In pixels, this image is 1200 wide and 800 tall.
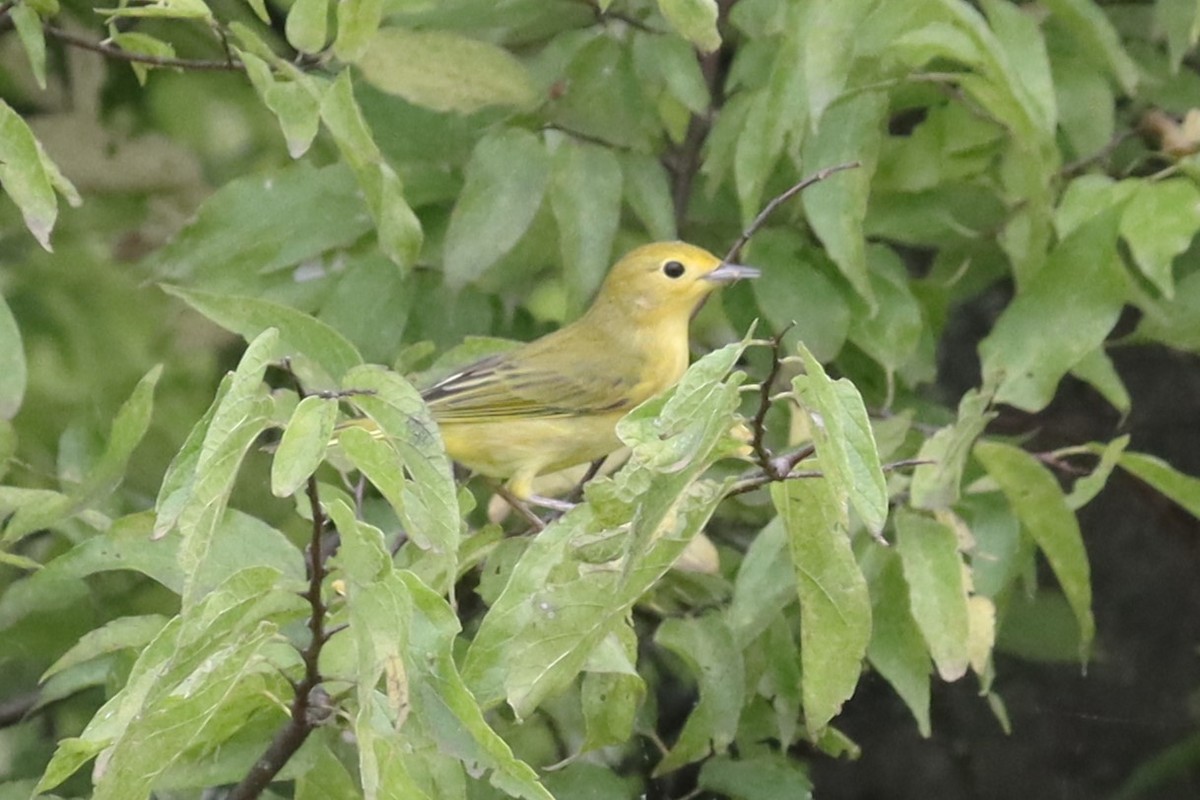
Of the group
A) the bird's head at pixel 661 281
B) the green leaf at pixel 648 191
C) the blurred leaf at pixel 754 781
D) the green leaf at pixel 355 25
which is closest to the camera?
the green leaf at pixel 355 25

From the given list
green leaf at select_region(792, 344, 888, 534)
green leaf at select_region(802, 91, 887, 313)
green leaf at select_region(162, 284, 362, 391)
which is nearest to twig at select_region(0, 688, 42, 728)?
green leaf at select_region(162, 284, 362, 391)

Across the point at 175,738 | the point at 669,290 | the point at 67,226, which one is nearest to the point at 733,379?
the point at 175,738

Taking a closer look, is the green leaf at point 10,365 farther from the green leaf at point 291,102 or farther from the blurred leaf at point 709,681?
the blurred leaf at point 709,681

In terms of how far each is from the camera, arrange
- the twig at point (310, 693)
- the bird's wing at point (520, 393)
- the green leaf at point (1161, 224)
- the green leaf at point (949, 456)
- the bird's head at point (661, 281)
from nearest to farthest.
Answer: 1. the twig at point (310, 693)
2. the green leaf at point (949, 456)
3. the green leaf at point (1161, 224)
4. the bird's head at point (661, 281)
5. the bird's wing at point (520, 393)

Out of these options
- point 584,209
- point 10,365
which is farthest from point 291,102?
point 584,209

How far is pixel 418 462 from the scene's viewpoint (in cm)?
178

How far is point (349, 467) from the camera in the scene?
8.75ft

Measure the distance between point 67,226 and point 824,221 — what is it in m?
1.88

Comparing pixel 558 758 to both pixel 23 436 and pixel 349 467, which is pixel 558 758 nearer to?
pixel 349 467

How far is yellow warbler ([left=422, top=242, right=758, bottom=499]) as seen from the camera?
3.63 m

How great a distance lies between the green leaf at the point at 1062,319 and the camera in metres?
2.87

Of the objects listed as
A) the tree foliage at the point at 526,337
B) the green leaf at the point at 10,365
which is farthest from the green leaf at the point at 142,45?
the green leaf at the point at 10,365

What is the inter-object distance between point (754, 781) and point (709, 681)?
36 cm

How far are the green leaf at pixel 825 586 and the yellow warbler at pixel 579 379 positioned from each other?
1.53m
